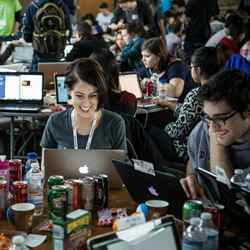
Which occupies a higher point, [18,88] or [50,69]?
[50,69]

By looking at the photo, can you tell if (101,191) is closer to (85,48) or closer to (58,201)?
(58,201)

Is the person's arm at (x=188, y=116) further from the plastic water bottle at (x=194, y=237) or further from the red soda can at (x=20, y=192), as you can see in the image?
the plastic water bottle at (x=194, y=237)

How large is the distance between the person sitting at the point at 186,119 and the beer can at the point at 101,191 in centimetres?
160

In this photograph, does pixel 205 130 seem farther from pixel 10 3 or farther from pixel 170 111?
pixel 10 3

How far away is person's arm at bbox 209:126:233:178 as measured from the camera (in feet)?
8.36

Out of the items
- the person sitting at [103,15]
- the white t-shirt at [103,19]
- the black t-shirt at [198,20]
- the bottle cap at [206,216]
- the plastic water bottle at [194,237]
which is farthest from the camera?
the person sitting at [103,15]

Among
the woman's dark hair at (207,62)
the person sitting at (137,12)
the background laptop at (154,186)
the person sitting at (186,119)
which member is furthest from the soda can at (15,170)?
the person sitting at (137,12)

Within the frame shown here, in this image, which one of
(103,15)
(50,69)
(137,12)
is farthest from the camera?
(103,15)

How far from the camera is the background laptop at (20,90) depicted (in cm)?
487

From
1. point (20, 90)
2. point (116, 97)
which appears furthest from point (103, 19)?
point (116, 97)

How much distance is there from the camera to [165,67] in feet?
18.1

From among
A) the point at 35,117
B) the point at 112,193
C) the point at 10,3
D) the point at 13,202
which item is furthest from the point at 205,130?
the point at 10,3

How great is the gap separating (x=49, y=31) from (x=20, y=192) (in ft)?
13.4

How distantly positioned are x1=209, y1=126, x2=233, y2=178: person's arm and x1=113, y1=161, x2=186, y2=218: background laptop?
43cm
